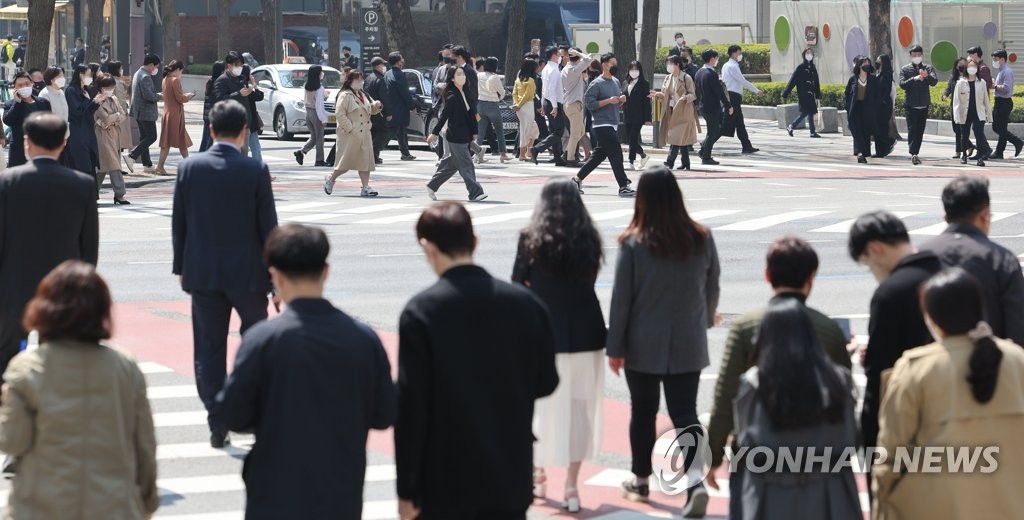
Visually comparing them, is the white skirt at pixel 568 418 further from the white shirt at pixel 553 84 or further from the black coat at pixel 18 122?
the white shirt at pixel 553 84

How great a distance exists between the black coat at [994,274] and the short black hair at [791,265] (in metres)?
0.94

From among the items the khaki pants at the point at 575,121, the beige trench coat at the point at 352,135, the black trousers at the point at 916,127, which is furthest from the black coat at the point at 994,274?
the black trousers at the point at 916,127

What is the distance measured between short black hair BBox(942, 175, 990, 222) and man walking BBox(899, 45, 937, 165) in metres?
21.4

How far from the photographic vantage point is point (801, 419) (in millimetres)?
5168

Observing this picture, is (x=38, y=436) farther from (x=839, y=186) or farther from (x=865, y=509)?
(x=839, y=186)

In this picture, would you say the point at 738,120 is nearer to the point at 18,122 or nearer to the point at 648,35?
the point at 648,35

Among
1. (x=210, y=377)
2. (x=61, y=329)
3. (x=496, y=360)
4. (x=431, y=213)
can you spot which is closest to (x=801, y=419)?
(x=496, y=360)

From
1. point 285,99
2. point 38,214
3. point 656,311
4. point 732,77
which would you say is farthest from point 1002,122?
point 38,214

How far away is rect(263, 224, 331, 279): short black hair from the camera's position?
5176 millimetres

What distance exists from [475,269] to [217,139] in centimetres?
342

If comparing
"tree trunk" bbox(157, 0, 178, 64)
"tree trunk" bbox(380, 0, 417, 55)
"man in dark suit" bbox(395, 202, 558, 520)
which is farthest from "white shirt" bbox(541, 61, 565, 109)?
"tree trunk" bbox(157, 0, 178, 64)

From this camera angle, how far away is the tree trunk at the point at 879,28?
32.4 metres

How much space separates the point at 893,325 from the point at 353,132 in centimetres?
1631

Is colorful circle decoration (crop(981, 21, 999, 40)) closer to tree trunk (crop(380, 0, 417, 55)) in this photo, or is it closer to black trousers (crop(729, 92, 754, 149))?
black trousers (crop(729, 92, 754, 149))
